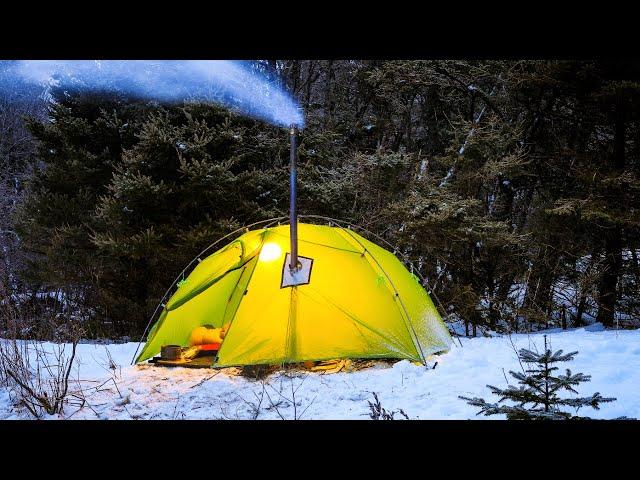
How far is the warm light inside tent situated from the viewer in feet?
17.3

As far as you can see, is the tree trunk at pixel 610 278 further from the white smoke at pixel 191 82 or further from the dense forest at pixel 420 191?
the white smoke at pixel 191 82

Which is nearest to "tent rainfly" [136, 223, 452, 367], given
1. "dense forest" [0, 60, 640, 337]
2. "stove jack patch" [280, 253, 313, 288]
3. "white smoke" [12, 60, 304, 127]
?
"stove jack patch" [280, 253, 313, 288]

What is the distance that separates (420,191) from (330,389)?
6250 mm

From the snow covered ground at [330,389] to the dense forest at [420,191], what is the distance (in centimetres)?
265

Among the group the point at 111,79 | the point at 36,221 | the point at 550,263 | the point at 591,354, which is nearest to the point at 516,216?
the point at 550,263

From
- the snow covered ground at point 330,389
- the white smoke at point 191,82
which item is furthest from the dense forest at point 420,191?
the snow covered ground at point 330,389

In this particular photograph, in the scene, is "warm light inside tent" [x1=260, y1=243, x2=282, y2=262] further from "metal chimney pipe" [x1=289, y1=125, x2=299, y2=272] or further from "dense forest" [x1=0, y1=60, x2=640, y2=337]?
"dense forest" [x1=0, y1=60, x2=640, y2=337]

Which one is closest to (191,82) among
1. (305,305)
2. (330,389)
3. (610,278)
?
(305,305)

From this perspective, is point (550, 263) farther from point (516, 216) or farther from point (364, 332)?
point (364, 332)

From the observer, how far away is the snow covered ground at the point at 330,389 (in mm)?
3572
